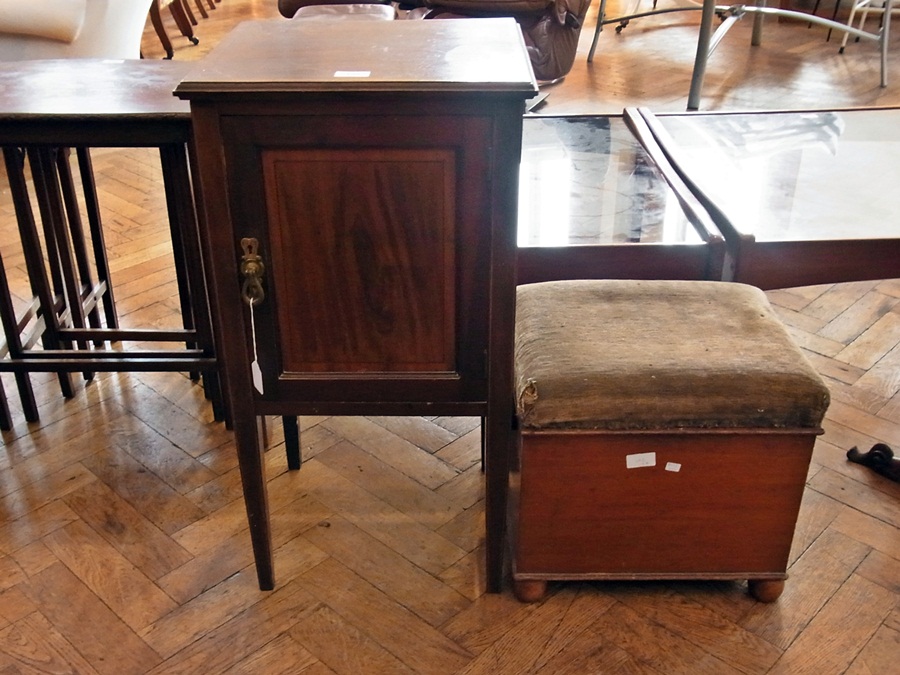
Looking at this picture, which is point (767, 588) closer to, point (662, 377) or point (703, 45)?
point (662, 377)

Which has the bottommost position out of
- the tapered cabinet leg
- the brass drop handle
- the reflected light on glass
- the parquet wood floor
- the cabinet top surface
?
the parquet wood floor

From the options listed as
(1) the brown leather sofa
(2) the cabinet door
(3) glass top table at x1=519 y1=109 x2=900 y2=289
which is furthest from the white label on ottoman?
(1) the brown leather sofa

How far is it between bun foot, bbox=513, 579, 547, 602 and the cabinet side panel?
35cm

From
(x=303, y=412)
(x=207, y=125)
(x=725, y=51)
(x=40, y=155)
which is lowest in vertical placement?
(x=725, y=51)

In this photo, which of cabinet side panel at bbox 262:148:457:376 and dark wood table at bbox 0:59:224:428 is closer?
cabinet side panel at bbox 262:148:457:376

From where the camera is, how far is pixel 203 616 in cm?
127

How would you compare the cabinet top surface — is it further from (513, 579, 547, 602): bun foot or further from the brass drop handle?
(513, 579, 547, 602): bun foot

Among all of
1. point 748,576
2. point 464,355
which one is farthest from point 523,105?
point 748,576

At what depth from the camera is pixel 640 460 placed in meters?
1.18

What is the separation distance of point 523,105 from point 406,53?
0.18 metres

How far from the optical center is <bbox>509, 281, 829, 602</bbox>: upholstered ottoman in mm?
1138

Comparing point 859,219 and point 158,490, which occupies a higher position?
point 859,219

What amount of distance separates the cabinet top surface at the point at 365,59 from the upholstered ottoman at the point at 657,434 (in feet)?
1.22

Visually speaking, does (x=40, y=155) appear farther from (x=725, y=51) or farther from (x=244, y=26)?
(x=725, y=51)
